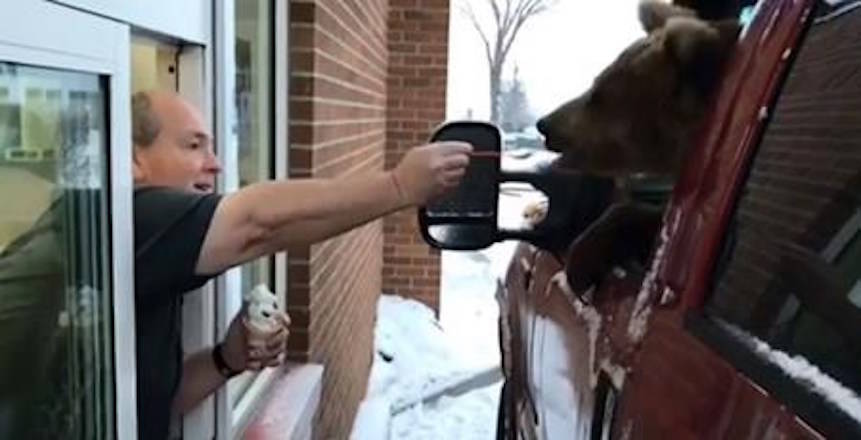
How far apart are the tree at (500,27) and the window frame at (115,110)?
13.4 meters

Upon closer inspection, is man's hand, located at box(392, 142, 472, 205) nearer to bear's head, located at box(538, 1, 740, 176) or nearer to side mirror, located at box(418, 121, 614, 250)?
side mirror, located at box(418, 121, 614, 250)

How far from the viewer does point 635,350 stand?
178cm

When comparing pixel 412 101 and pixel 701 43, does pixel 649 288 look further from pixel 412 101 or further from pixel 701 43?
pixel 412 101

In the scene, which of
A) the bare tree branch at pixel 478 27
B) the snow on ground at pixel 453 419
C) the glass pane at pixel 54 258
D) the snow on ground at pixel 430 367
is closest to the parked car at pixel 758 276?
the glass pane at pixel 54 258

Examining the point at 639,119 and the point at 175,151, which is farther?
the point at 639,119

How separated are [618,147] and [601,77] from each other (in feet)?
0.76

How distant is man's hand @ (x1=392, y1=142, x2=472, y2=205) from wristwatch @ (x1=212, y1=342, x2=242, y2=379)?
664 millimetres

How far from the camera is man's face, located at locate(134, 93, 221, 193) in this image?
2.22m

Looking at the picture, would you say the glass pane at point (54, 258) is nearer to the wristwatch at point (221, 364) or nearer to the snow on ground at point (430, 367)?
the wristwatch at point (221, 364)

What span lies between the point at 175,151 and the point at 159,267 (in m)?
0.36

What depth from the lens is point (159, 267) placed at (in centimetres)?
200

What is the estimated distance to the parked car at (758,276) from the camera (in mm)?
1213

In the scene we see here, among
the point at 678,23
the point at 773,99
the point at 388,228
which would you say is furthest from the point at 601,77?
the point at 388,228

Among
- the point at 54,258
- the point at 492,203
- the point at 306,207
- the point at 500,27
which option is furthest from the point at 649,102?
the point at 500,27
